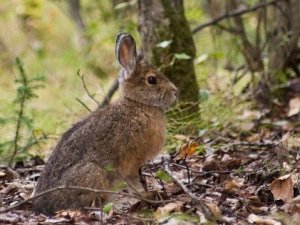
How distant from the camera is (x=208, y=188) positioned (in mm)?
5957

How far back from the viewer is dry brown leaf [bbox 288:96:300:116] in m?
9.05

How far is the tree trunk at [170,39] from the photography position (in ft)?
27.2

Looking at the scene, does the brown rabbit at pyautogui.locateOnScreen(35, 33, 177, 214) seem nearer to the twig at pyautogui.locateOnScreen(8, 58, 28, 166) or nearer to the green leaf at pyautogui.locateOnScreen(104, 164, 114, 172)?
the green leaf at pyautogui.locateOnScreen(104, 164, 114, 172)

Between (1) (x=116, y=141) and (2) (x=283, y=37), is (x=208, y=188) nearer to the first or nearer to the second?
(1) (x=116, y=141)

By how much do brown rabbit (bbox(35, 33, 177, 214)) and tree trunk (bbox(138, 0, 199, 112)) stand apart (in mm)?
1758

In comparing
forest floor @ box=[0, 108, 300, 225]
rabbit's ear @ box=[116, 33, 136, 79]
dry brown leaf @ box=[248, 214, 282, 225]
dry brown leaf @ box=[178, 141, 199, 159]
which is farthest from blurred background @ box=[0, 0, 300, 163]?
dry brown leaf @ box=[248, 214, 282, 225]

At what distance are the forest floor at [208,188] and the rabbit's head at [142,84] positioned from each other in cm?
50

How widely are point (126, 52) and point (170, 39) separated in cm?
205

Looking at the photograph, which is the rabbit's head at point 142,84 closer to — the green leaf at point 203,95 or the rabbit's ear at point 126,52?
the rabbit's ear at point 126,52

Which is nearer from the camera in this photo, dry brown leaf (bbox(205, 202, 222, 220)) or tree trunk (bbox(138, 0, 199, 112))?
dry brown leaf (bbox(205, 202, 222, 220))

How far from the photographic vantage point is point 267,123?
8.90m

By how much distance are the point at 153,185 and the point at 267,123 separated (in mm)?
3104

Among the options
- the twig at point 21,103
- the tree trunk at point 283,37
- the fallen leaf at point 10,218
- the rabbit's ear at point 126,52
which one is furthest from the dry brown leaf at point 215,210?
the tree trunk at point 283,37

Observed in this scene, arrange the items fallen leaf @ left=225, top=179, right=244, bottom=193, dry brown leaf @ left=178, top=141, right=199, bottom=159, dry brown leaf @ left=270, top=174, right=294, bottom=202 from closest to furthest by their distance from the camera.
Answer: dry brown leaf @ left=270, top=174, right=294, bottom=202, fallen leaf @ left=225, top=179, right=244, bottom=193, dry brown leaf @ left=178, top=141, right=199, bottom=159
